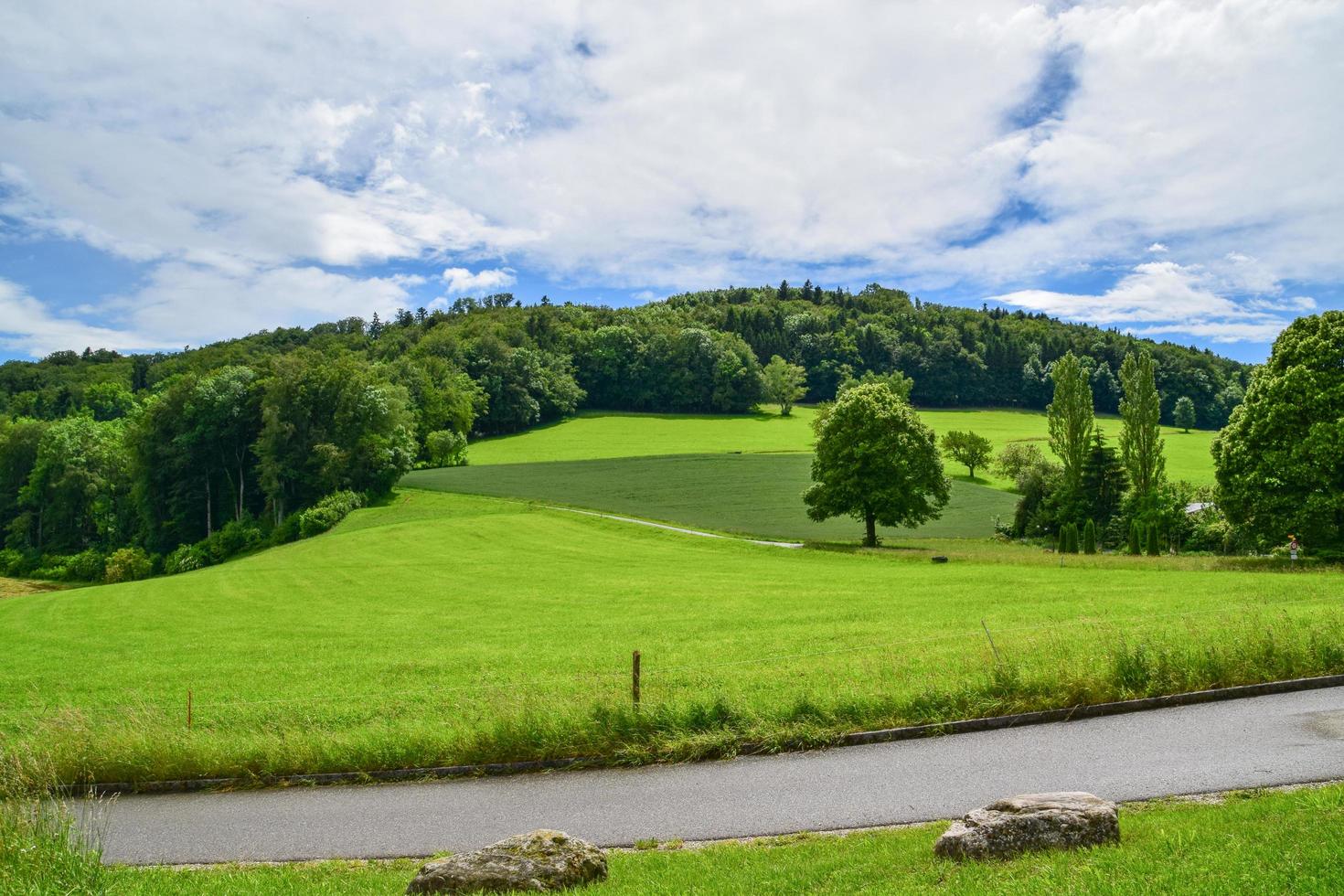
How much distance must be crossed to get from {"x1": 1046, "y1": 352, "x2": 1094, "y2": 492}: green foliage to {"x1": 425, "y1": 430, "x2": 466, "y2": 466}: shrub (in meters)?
68.5

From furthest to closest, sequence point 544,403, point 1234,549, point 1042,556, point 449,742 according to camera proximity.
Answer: point 544,403, point 1234,549, point 1042,556, point 449,742

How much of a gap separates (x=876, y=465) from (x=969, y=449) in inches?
1886

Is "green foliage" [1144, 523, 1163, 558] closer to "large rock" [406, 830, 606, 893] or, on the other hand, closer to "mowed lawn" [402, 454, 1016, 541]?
"mowed lawn" [402, 454, 1016, 541]

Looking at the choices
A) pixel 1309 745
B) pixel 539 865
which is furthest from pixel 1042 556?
pixel 539 865

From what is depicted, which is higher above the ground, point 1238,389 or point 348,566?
point 1238,389

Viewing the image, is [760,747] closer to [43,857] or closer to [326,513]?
[43,857]

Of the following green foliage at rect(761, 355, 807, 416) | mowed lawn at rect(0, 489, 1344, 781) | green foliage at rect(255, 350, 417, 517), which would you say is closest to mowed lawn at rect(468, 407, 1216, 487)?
green foliage at rect(761, 355, 807, 416)

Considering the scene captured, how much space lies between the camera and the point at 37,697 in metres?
21.0

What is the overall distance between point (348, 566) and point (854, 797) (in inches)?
1747

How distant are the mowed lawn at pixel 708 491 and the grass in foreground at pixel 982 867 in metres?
47.5

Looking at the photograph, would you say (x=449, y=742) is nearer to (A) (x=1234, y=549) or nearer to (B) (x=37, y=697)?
(B) (x=37, y=697)

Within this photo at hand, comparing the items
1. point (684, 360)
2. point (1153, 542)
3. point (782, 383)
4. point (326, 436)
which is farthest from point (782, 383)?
point (1153, 542)

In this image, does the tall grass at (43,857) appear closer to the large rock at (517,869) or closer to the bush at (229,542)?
the large rock at (517,869)

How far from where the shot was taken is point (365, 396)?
85.1 m
